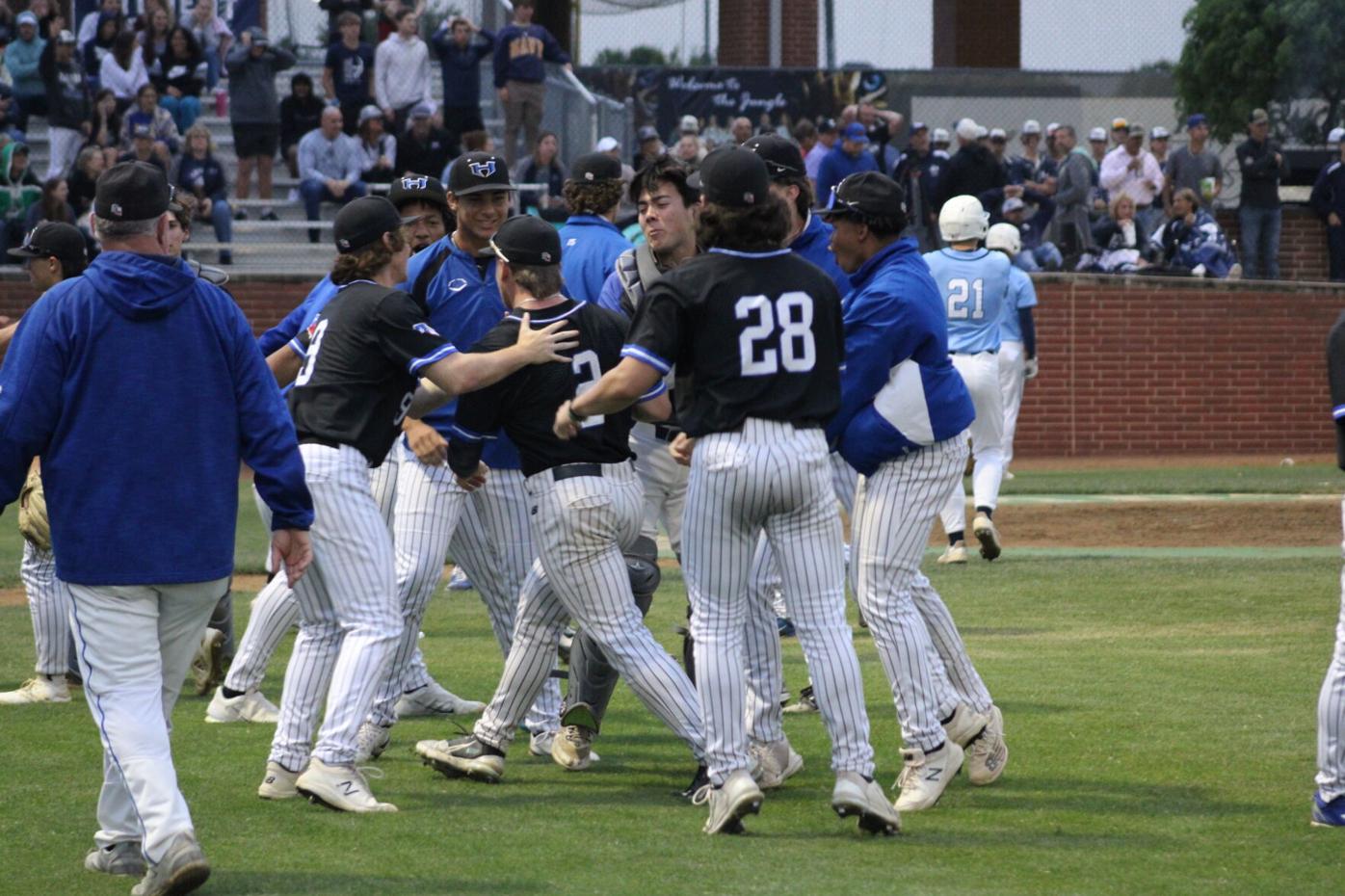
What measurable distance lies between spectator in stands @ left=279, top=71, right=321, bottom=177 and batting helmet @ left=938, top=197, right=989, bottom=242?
41.1ft

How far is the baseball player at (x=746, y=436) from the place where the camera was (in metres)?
5.68

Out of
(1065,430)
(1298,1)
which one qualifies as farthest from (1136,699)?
(1298,1)

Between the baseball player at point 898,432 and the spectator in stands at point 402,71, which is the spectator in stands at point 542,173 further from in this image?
the baseball player at point 898,432

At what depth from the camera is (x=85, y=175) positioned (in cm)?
2058

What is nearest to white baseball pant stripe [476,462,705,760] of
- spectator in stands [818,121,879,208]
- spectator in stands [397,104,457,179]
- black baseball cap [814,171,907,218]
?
black baseball cap [814,171,907,218]

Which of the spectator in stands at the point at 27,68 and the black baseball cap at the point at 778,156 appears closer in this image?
the black baseball cap at the point at 778,156

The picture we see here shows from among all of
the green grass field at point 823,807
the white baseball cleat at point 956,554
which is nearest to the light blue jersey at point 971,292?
the white baseball cleat at point 956,554

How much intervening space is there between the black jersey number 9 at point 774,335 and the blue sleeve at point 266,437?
4.61 ft

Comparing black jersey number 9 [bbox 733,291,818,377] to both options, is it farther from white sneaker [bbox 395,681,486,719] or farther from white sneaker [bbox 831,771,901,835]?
white sneaker [bbox 395,681,486,719]

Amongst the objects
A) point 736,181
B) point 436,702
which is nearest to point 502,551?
point 436,702

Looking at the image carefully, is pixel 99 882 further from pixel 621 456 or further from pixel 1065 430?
pixel 1065 430

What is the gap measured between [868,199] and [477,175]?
1843mm

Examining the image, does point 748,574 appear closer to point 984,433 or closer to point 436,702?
point 436,702

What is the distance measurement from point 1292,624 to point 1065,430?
12667 mm
